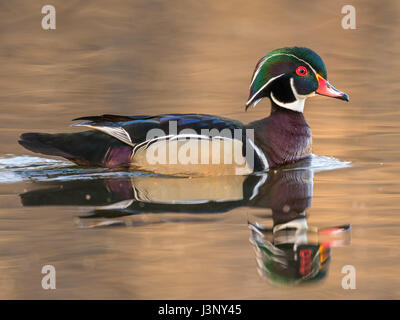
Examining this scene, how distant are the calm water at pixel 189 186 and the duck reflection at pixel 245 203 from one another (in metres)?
0.02

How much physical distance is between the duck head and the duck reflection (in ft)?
2.32

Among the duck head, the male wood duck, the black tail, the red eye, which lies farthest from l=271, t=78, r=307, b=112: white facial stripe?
the black tail

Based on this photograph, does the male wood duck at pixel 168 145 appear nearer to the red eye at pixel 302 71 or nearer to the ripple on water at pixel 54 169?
the ripple on water at pixel 54 169

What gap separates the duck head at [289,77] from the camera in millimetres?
7863

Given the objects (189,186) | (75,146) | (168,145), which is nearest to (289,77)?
(168,145)

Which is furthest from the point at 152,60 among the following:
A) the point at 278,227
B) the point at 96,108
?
the point at 278,227

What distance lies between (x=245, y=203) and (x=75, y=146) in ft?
6.29

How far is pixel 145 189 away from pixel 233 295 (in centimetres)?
250

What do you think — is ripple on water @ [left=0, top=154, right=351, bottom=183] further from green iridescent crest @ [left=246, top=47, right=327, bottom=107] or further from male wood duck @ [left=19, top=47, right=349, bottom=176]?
green iridescent crest @ [left=246, top=47, right=327, bottom=107]

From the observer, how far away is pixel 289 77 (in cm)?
795

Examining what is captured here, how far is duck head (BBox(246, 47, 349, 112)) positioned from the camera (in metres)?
7.86

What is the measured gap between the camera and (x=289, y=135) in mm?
7875

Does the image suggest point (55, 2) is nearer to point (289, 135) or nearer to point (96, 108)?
point (96, 108)

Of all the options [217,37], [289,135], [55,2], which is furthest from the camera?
[55,2]
